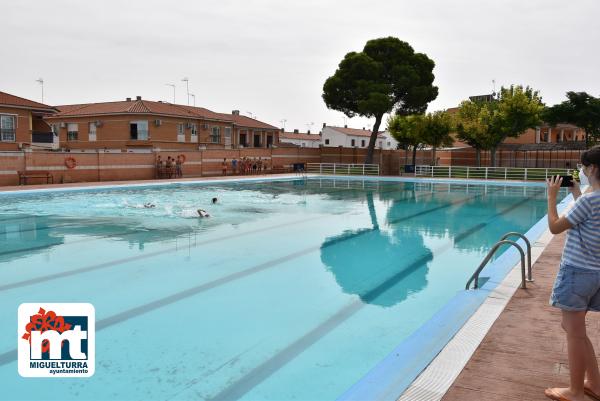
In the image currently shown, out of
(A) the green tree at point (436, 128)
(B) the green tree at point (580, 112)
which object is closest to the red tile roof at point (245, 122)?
(A) the green tree at point (436, 128)

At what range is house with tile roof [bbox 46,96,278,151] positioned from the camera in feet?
121

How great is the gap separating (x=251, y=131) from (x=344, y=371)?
45.3 metres

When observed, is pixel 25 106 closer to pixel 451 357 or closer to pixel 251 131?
pixel 251 131

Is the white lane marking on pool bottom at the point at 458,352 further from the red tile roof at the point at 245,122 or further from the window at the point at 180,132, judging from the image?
the red tile roof at the point at 245,122

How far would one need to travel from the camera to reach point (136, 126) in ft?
121

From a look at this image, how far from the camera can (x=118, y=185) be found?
23312 mm

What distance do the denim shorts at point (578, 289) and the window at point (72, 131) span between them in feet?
133

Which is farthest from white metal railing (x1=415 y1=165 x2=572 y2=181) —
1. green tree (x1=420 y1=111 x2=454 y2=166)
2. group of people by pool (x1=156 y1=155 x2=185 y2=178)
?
group of people by pool (x1=156 y1=155 x2=185 y2=178)

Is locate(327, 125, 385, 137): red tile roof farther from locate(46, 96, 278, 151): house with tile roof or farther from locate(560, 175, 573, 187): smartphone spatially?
locate(560, 175, 573, 187): smartphone

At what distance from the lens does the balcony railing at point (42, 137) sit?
29.3 meters

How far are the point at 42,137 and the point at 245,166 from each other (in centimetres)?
1219

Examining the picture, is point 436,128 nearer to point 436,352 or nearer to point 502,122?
point 502,122

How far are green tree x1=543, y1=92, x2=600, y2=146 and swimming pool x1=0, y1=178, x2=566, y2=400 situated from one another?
28.7 meters

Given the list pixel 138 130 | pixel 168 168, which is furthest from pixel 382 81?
pixel 168 168
